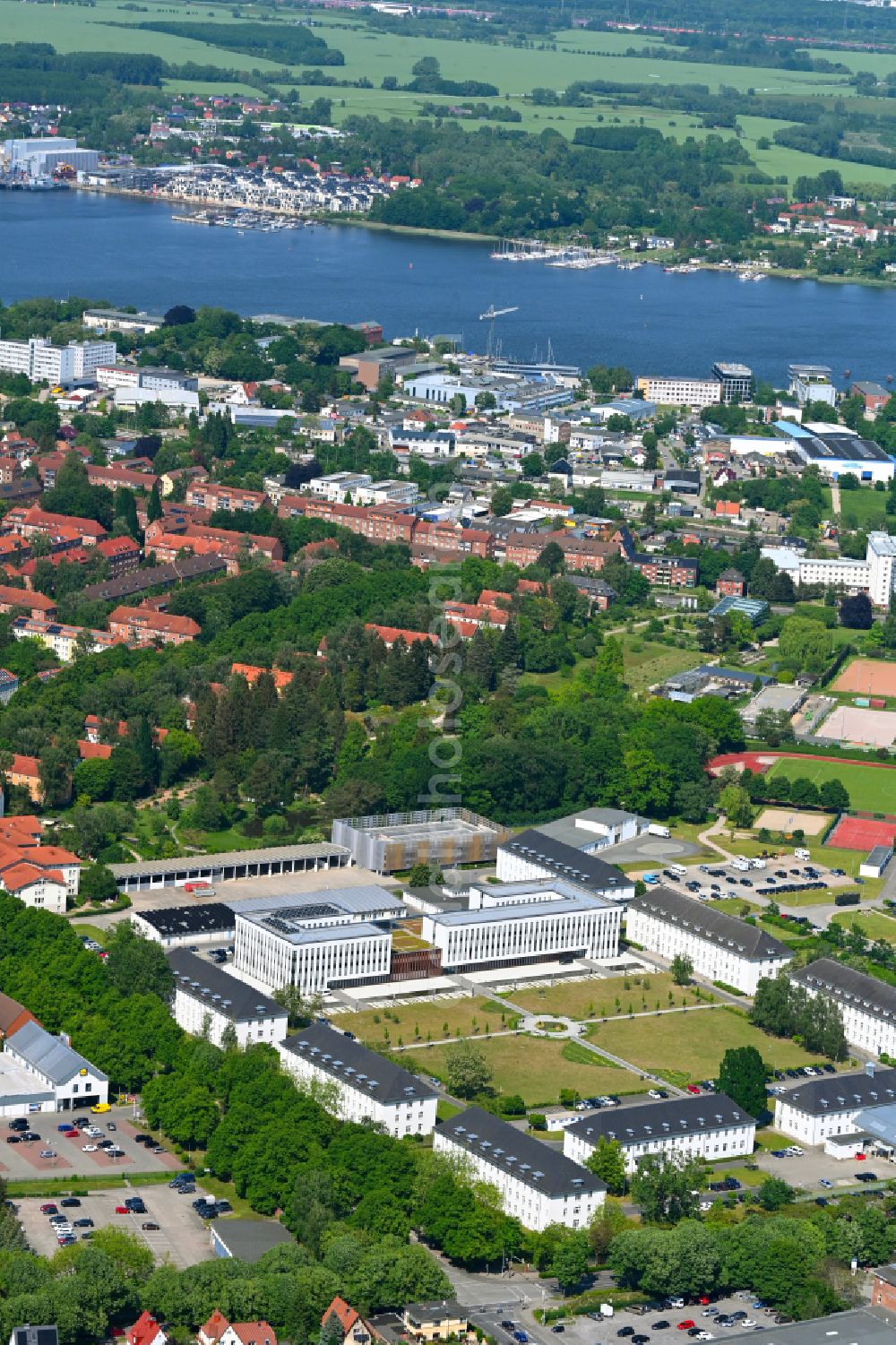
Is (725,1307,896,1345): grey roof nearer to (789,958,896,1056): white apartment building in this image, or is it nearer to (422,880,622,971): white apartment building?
(789,958,896,1056): white apartment building

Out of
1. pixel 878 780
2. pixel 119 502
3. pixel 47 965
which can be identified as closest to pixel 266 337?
pixel 119 502

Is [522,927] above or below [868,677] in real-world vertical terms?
above

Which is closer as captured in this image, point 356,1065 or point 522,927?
point 356,1065

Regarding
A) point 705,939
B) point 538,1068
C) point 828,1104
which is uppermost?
point 828,1104

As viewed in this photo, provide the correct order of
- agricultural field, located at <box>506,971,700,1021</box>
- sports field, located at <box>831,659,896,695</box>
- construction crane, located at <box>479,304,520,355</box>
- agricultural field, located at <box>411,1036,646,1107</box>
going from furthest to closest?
construction crane, located at <box>479,304,520,355</box>, sports field, located at <box>831,659,896,695</box>, agricultural field, located at <box>506,971,700,1021</box>, agricultural field, located at <box>411,1036,646,1107</box>

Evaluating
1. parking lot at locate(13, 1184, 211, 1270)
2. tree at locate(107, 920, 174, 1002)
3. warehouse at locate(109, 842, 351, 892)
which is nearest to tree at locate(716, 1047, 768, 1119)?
parking lot at locate(13, 1184, 211, 1270)

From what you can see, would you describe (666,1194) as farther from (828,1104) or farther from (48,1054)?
(48,1054)

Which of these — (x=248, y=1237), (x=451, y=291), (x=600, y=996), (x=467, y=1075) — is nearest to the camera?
(x=248, y=1237)

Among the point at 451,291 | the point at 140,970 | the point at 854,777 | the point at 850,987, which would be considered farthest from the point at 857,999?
the point at 451,291
